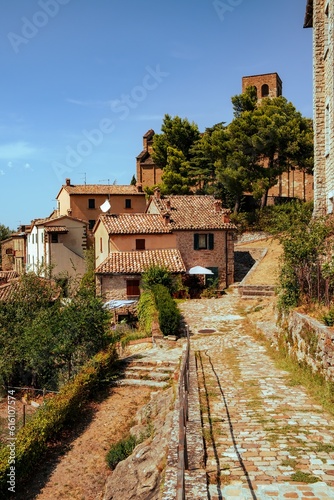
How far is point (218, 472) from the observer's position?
6.49 m

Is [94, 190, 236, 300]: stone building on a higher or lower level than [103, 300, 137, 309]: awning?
higher

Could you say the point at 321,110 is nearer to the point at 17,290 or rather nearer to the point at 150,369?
the point at 150,369

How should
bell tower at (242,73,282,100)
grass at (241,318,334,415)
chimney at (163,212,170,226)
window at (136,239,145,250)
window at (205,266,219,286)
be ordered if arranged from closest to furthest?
1. grass at (241,318,334,415)
2. window at (205,266,219,286)
3. window at (136,239,145,250)
4. chimney at (163,212,170,226)
5. bell tower at (242,73,282,100)

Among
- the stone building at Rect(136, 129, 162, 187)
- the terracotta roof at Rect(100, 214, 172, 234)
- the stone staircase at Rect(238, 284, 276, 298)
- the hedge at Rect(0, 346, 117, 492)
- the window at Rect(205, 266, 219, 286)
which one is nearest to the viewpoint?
the hedge at Rect(0, 346, 117, 492)

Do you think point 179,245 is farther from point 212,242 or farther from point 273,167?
point 273,167

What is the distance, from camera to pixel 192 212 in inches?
1300

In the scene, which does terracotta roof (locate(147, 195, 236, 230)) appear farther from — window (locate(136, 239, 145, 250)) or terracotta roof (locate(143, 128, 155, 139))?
terracotta roof (locate(143, 128, 155, 139))

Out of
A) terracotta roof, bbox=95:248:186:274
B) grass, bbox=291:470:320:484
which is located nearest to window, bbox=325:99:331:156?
terracotta roof, bbox=95:248:186:274

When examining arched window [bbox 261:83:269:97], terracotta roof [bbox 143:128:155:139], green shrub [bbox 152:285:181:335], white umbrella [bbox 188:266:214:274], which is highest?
arched window [bbox 261:83:269:97]

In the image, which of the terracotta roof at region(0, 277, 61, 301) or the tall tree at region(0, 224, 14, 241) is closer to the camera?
the terracotta roof at region(0, 277, 61, 301)

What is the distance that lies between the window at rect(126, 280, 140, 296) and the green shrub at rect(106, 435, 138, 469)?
1591 centimetres

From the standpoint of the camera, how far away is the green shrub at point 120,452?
10.8 m

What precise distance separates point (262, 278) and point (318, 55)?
12.7m

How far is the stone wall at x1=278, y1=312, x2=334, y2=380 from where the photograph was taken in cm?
1000
